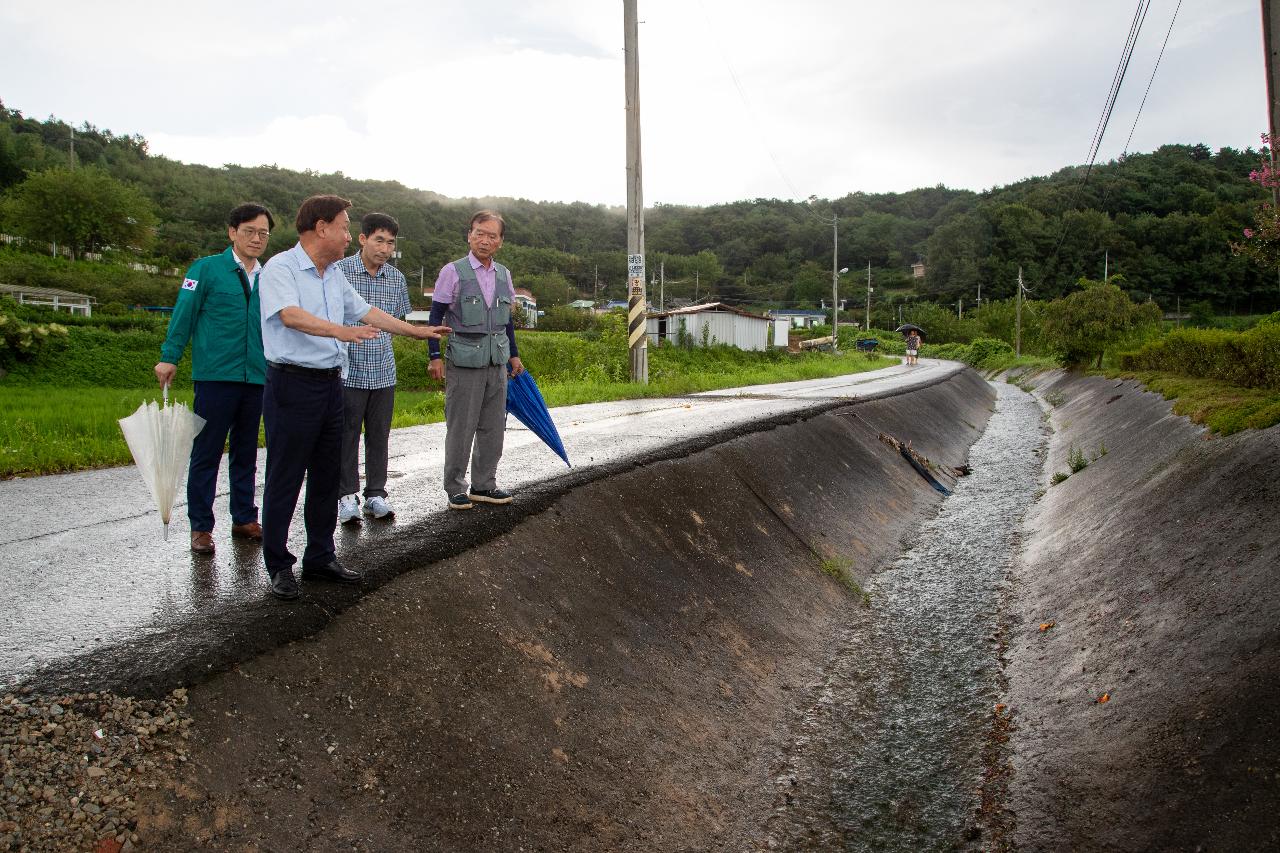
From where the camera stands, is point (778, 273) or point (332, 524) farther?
point (778, 273)

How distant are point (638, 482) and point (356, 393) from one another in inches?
106

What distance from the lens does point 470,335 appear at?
5449mm

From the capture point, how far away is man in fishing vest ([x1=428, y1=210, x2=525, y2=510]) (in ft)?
17.7

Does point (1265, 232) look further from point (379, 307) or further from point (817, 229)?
point (817, 229)

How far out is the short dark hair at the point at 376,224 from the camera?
5.65 m

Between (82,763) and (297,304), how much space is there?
1.99m

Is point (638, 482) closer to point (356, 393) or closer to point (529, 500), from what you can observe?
point (529, 500)

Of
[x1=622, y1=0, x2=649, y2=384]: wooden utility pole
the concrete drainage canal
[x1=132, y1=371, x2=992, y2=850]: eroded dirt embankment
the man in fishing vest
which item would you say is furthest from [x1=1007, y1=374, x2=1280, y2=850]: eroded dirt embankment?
[x1=622, y1=0, x2=649, y2=384]: wooden utility pole

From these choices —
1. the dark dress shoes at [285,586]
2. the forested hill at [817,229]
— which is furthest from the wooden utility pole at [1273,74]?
the forested hill at [817,229]

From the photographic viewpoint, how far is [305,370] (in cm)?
394

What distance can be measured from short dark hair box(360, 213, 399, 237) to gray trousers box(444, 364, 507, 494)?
105 cm

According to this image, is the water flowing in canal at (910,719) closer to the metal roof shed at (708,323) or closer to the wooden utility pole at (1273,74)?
the wooden utility pole at (1273,74)

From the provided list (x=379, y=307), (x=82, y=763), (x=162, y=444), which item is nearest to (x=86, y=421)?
(x=379, y=307)

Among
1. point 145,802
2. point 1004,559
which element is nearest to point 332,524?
point 145,802
